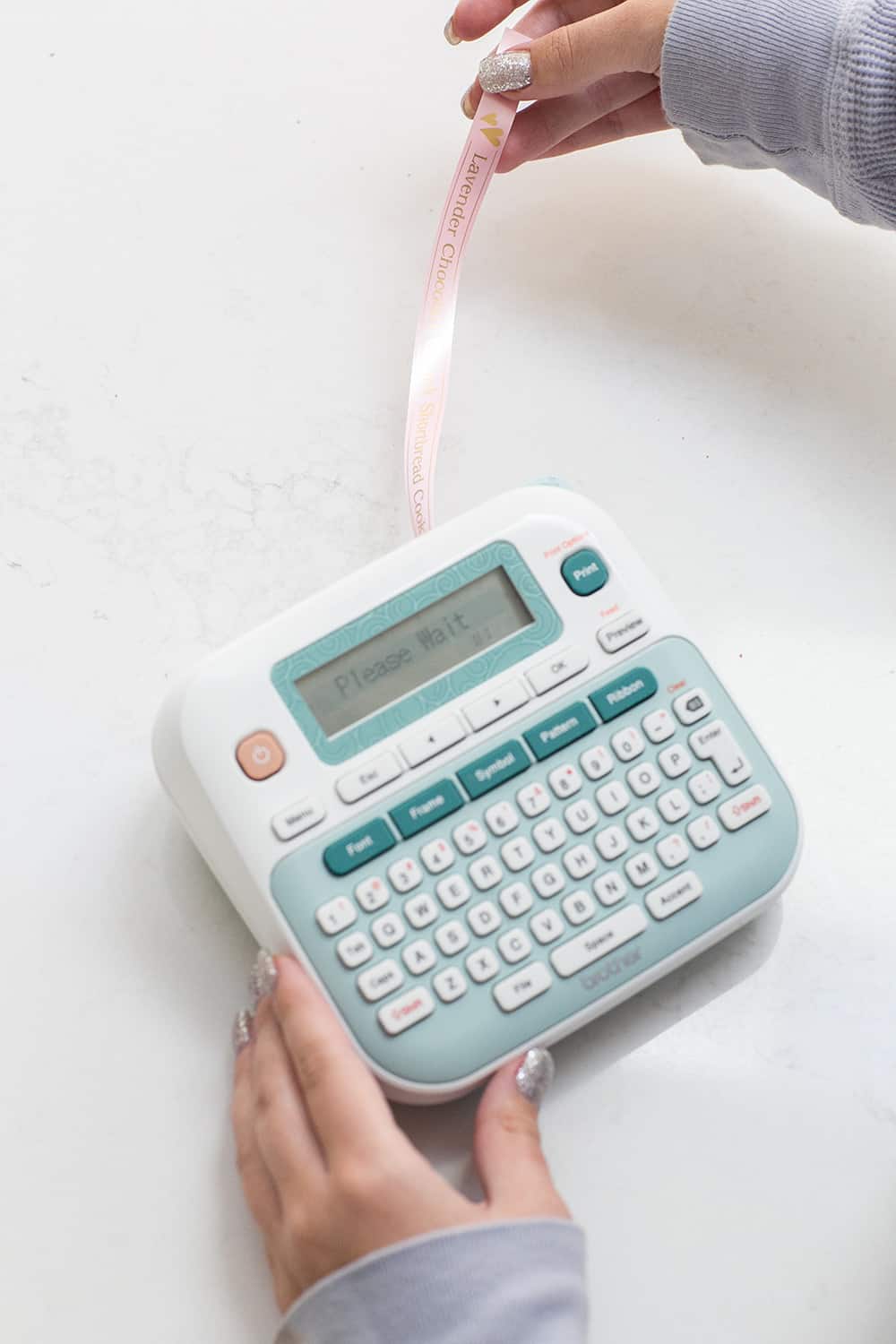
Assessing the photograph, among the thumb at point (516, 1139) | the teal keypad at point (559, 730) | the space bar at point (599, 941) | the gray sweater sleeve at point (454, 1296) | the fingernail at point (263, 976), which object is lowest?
the gray sweater sleeve at point (454, 1296)

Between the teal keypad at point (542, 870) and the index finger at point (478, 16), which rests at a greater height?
the index finger at point (478, 16)

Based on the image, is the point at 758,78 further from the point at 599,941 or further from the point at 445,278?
the point at 599,941

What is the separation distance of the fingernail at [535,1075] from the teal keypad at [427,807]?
0.31 feet

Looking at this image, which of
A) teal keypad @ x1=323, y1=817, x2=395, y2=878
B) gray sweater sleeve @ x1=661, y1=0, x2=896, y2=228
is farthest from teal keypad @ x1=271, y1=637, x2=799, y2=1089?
gray sweater sleeve @ x1=661, y1=0, x2=896, y2=228

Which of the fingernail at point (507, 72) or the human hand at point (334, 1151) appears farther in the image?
the fingernail at point (507, 72)

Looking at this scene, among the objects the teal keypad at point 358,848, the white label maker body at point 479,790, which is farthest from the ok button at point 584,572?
the teal keypad at point 358,848

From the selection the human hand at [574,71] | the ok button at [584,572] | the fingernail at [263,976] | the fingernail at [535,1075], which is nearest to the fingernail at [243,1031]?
the fingernail at [263,976]

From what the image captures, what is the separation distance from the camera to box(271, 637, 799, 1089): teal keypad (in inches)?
18.6

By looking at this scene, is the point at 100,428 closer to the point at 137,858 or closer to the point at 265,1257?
the point at 137,858

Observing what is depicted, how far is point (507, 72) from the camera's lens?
0.62m

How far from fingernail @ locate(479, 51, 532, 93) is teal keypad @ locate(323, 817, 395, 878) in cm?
37

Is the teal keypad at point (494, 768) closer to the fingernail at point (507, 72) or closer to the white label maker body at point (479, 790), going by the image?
the white label maker body at point (479, 790)

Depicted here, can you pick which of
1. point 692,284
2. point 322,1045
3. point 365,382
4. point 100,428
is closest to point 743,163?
point 692,284

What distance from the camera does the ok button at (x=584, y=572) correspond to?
1.70 feet
